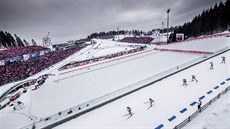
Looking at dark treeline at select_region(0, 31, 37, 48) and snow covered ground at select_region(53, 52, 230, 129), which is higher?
dark treeline at select_region(0, 31, 37, 48)

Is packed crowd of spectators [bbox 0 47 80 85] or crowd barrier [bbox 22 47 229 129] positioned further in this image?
packed crowd of spectators [bbox 0 47 80 85]

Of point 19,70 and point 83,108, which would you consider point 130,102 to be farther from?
point 19,70

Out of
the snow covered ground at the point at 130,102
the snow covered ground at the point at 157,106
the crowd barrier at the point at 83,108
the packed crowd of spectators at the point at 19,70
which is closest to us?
the snow covered ground at the point at 157,106

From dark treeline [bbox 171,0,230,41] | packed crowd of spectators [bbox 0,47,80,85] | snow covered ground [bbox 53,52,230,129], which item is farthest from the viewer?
dark treeline [bbox 171,0,230,41]

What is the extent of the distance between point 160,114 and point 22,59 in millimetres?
38206

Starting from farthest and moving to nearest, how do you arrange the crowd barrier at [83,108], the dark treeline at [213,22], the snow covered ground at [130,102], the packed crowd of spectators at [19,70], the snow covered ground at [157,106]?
the dark treeline at [213,22], the packed crowd of spectators at [19,70], the crowd barrier at [83,108], the snow covered ground at [130,102], the snow covered ground at [157,106]

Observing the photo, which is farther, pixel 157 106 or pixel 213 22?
pixel 213 22

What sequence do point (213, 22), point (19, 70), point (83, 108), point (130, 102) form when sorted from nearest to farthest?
point (83, 108) < point (130, 102) < point (19, 70) < point (213, 22)

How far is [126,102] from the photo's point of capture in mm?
11172

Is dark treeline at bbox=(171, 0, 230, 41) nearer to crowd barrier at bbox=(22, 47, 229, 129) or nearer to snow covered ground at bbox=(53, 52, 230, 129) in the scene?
snow covered ground at bbox=(53, 52, 230, 129)

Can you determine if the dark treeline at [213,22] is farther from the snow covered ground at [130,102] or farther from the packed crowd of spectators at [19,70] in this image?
the packed crowd of spectators at [19,70]

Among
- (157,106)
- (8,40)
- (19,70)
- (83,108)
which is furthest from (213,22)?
(8,40)

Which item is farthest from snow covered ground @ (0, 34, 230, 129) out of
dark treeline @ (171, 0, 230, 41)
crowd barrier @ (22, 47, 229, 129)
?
dark treeline @ (171, 0, 230, 41)

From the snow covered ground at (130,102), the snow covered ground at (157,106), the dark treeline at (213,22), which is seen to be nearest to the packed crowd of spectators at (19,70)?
the snow covered ground at (130,102)
